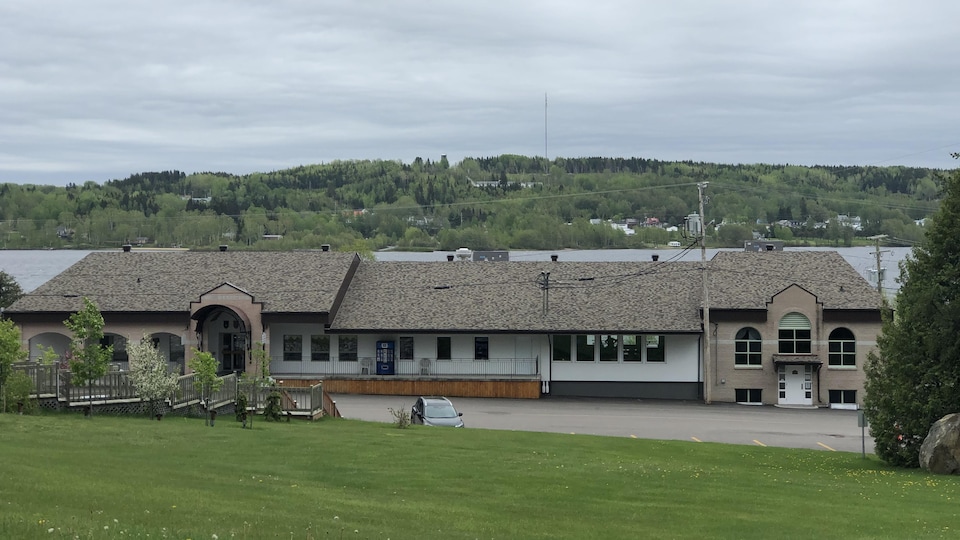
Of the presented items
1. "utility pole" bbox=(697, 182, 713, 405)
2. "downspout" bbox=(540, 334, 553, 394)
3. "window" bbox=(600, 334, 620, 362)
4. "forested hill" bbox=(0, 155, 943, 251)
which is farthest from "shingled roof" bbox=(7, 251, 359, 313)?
"forested hill" bbox=(0, 155, 943, 251)

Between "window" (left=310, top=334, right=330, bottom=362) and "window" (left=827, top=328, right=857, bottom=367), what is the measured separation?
24036mm

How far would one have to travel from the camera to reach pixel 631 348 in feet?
170

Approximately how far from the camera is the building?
50156 mm

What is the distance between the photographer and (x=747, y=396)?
5047 cm

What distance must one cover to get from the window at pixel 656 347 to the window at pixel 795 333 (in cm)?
547

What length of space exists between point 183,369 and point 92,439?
2705 cm

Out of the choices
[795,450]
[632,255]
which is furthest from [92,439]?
[632,255]

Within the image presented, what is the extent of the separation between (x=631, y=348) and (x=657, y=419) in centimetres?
873

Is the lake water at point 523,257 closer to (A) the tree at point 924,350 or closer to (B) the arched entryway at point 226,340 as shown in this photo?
(B) the arched entryway at point 226,340

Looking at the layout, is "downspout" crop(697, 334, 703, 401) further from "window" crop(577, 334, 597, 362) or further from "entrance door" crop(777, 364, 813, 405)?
"window" crop(577, 334, 597, 362)

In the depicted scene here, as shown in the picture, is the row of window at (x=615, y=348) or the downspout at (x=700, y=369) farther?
the row of window at (x=615, y=348)

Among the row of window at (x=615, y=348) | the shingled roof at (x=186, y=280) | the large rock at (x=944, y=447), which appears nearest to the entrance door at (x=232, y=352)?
the shingled roof at (x=186, y=280)

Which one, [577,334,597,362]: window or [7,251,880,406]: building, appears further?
[577,334,597,362]: window

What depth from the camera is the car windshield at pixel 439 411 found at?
122ft
